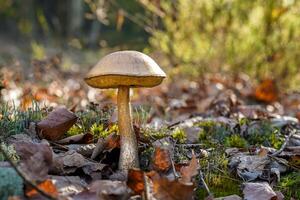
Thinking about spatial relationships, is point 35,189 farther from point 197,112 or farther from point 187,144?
point 197,112

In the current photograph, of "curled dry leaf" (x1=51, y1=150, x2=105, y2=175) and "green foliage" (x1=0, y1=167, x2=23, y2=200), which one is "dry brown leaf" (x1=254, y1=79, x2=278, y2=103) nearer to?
"curled dry leaf" (x1=51, y1=150, x2=105, y2=175)

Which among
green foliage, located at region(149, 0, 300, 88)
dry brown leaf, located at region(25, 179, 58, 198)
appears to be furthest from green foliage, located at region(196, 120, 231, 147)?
green foliage, located at region(149, 0, 300, 88)

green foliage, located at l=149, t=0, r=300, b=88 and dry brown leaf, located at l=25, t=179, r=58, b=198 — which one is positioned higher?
green foliage, located at l=149, t=0, r=300, b=88

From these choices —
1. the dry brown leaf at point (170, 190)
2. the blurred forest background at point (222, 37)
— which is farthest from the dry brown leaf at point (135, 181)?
the blurred forest background at point (222, 37)

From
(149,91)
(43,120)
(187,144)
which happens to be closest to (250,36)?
(149,91)

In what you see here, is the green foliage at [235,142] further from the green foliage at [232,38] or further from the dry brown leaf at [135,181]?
the green foliage at [232,38]

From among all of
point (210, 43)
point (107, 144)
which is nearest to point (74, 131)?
point (107, 144)
